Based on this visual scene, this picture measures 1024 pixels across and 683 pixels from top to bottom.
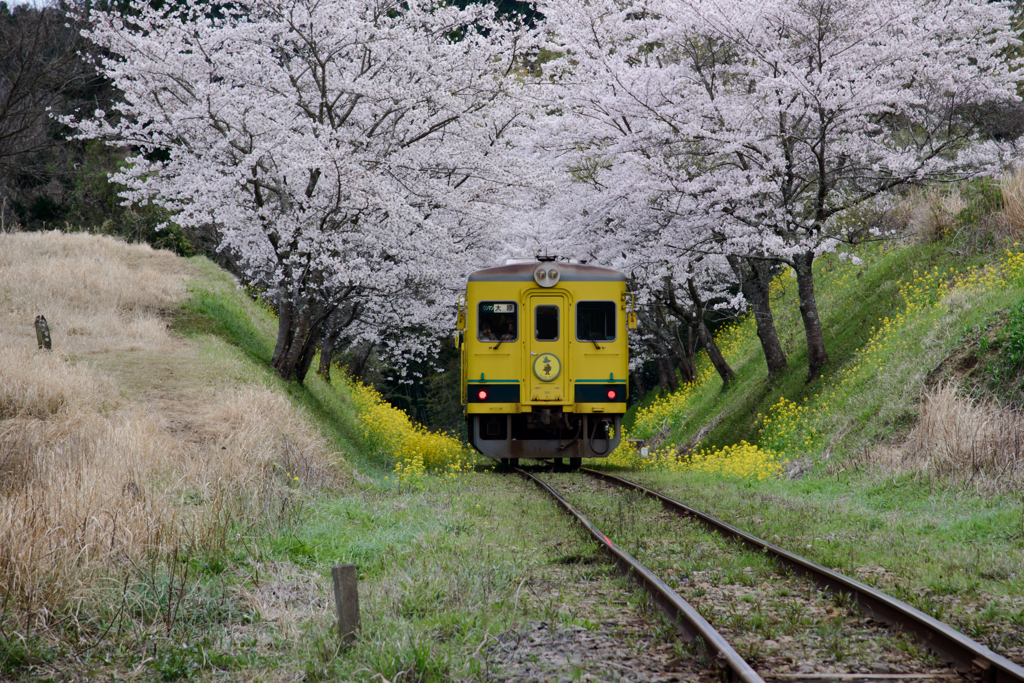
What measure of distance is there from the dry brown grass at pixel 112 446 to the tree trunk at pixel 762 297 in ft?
29.7

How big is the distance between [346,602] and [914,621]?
3.05m

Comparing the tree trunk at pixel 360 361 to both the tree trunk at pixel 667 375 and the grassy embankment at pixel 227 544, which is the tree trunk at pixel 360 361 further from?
the grassy embankment at pixel 227 544

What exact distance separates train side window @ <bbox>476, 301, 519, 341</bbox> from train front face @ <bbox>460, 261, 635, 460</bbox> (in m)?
0.02

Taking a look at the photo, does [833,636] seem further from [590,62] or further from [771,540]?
[590,62]

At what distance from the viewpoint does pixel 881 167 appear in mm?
13766

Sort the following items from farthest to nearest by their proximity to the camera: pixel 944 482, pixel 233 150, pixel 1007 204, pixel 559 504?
1. pixel 233 150
2. pixel 1007 204
3. pixel 559 504
4. pixel 944 482

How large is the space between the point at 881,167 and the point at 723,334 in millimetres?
15293

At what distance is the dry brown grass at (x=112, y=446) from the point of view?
5008 mm

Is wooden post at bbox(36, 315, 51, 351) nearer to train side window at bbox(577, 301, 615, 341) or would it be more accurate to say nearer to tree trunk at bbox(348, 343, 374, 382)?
train side window at bbox(577, 301, 615, 341)

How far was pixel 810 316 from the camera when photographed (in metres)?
14.9

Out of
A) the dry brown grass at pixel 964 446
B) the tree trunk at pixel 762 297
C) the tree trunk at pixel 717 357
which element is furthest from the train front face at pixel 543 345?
the tree trunk at pixel 717 357

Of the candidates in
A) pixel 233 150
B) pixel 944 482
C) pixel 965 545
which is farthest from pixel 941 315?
pixel 233 150

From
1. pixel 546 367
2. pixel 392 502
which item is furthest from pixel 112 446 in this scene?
pixel 546 367

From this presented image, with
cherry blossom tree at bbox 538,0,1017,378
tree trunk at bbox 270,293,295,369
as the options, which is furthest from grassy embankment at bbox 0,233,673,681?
cherry blossom tree at bbox 538,0,1017,378
